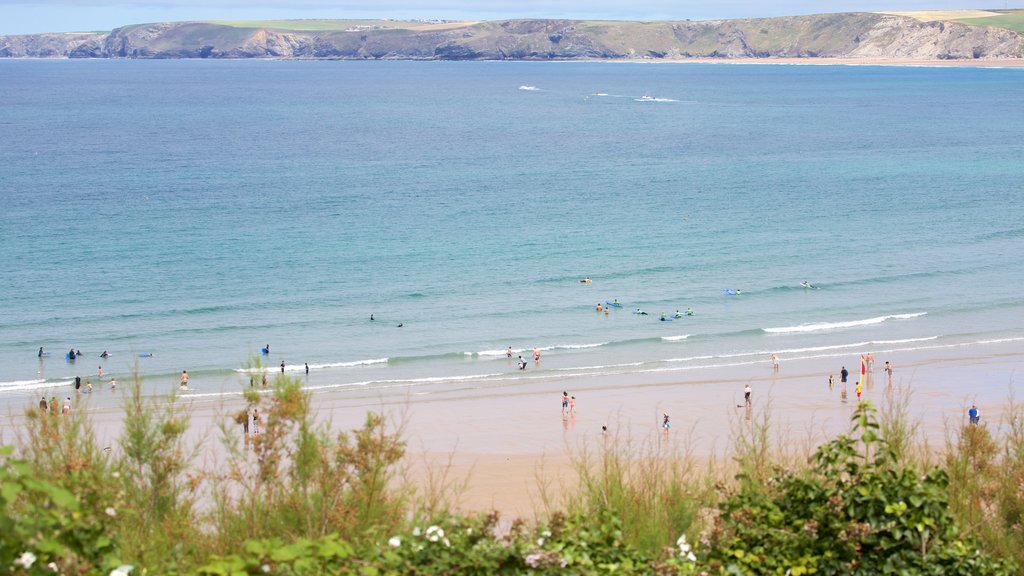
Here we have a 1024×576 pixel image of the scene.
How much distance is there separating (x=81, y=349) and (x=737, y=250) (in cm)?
3432

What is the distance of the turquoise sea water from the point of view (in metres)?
41.9

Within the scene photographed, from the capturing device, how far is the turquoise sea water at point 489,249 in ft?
138

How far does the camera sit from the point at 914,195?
77125 mm

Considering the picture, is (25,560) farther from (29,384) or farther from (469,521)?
(29,384)

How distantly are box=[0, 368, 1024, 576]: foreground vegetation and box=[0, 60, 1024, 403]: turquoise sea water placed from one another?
25.5m

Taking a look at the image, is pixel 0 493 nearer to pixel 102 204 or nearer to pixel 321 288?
pixel 321 288

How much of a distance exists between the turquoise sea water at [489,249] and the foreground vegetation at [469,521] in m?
25.5

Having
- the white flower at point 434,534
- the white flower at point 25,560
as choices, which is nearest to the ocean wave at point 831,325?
the white flower at point 434,534

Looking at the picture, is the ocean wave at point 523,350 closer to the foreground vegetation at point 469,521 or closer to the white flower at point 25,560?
the foreground vegetation at point 469,521

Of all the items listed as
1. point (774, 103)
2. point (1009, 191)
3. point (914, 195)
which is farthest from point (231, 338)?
point (774, 103)

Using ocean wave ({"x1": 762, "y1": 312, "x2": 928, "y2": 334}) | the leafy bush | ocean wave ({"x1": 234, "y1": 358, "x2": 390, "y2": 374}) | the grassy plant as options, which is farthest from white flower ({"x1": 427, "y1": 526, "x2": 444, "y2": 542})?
ocean wave ({"x1": 762, "y1": 312, "x2": 928, "y2": 334})

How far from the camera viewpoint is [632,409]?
110ft

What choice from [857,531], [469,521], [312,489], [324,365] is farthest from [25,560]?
[324,365]

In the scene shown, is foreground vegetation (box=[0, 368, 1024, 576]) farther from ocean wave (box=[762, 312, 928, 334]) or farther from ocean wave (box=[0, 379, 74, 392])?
ocean wave (box=[762, 312, 928, 334])
